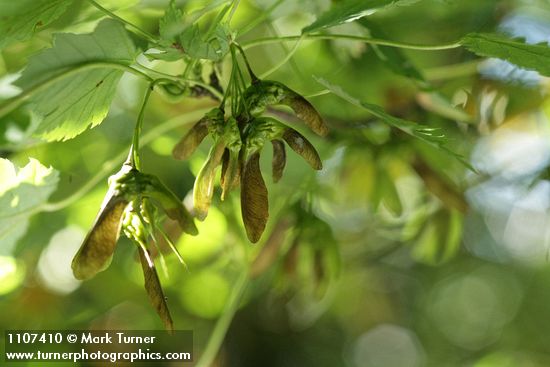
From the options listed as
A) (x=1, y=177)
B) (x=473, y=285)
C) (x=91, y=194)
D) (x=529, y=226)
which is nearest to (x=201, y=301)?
(x=91, y=194)

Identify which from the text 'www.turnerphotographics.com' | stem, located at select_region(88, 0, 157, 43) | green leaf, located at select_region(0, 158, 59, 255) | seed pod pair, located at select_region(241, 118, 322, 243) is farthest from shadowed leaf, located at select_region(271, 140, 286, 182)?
the text 'www.turnerphotographics.com'

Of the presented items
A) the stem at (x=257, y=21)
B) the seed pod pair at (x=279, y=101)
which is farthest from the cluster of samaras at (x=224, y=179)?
the stem at (x=257, y=21)

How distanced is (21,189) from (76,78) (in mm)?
199

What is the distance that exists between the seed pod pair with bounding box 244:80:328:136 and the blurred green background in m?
0.19

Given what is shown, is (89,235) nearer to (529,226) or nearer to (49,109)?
(49,109)

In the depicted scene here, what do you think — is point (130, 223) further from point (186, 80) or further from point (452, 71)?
point (452, 71)

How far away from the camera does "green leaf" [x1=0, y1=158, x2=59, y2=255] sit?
0.72 meters

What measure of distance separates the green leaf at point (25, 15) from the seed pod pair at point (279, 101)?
148 millimetres

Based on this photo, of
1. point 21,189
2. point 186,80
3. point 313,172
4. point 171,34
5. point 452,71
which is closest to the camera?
point 171,34

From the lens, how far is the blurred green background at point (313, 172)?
0.83m

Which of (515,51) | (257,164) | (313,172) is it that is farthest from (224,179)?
(313,172)

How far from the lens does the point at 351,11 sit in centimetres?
54

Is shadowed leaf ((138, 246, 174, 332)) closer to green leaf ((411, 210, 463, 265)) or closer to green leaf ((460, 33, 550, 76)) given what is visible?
green leaf ((460, 33, 550, 76))

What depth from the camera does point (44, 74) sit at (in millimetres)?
558
